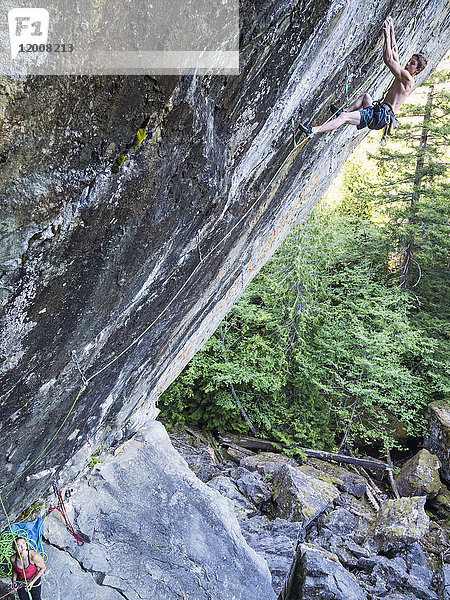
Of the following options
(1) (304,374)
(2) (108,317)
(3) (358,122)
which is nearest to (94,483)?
(2) (108,317)

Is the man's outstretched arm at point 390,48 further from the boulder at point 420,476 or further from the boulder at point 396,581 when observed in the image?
the boulder at point 420,476

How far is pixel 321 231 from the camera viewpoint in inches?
531

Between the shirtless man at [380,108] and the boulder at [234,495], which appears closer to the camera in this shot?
the shirtless man at [380,108]

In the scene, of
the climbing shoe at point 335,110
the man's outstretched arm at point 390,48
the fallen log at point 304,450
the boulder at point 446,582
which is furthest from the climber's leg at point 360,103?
the fallen log at point 304,450

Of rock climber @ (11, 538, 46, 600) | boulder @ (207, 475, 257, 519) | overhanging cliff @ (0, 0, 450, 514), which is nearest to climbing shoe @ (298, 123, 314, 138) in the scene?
overhanging cliff @ (0, 0, 450, 514)

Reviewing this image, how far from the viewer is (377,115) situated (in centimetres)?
416

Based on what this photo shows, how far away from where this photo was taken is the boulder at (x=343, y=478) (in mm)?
10617

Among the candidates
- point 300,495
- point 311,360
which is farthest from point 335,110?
point 311,360

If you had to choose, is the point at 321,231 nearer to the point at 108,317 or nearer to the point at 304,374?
the point at 304,374

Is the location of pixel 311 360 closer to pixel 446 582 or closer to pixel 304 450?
pixel 304 450

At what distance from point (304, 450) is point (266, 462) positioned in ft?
5.73

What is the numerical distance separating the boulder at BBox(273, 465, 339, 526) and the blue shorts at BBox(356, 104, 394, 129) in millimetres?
7473

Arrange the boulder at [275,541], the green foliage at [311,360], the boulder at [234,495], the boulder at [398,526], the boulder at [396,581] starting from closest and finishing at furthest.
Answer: the boulder at [275,541] → the boulder at [396,581] → the boulder at [398,526] → the boulder at [234,495] → the green foliage at [311,360]

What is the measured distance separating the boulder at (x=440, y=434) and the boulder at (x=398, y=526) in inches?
128
